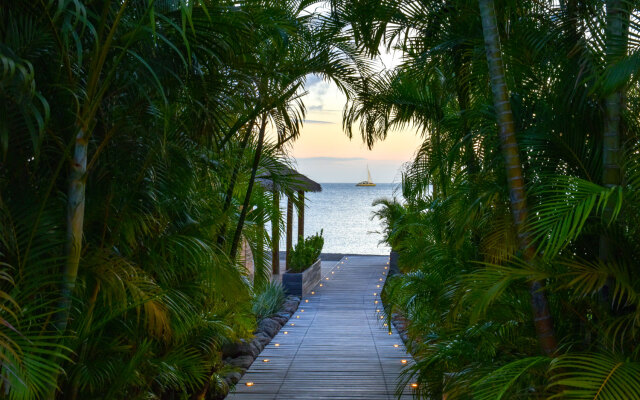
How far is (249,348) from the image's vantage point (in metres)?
7.04

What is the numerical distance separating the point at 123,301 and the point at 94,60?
3.53ft

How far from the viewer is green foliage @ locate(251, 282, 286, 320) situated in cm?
→ 873

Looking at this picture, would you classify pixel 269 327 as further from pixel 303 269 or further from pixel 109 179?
pixel 109 179

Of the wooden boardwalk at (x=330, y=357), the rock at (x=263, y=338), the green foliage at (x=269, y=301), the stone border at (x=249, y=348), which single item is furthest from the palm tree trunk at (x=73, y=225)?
the green foliage at (x=269, y=301)

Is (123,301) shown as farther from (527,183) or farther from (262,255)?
(262,255)

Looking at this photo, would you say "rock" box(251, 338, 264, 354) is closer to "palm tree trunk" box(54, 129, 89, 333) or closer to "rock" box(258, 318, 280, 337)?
"rock" box(258, 318, 280, 337)

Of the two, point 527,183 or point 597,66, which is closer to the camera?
point 597,66

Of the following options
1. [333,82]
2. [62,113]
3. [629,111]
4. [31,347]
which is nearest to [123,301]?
[31,347]

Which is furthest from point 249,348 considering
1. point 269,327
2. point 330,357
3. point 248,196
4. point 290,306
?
point 290,306

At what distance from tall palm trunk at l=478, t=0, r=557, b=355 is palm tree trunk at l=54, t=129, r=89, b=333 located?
1.97 m

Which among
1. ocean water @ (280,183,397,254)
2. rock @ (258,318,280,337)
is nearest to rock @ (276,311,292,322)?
rock @ (258,318,280,337)

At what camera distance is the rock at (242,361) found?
257 inches

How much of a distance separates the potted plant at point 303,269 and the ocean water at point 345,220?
5.60 metres

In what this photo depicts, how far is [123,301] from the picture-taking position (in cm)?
278
